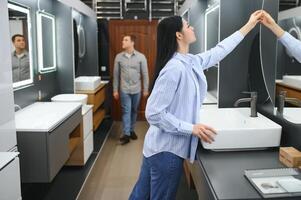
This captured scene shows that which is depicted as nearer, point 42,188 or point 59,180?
point 42,188

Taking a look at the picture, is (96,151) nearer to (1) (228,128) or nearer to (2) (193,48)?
(2) (193,48)

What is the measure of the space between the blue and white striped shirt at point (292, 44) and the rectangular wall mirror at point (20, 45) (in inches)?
96.6

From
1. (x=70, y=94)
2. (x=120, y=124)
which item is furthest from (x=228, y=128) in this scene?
(x=120, y=124)

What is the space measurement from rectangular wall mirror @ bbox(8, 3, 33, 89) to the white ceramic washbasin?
8.17 feet

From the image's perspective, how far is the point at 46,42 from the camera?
4.30m

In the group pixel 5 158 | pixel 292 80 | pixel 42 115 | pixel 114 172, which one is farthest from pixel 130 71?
pixel 292 80

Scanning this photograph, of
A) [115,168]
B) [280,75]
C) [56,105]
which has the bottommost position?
[115,168]

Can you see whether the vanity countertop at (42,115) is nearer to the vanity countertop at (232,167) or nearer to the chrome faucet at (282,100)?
the vanity countertop at (232,167)

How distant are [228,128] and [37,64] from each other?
2788 millimetres

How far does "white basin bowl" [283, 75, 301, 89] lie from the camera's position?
190cm

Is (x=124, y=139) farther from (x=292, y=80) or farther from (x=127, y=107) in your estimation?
(x=292, y=80)

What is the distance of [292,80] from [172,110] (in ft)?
2.47

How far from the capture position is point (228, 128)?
1945 millimetres

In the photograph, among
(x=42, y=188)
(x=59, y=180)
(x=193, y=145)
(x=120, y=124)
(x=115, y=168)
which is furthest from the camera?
(x=120, y=124)
